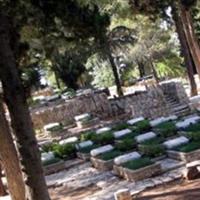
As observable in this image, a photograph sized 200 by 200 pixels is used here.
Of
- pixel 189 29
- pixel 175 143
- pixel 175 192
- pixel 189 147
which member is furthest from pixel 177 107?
pixel 175 192

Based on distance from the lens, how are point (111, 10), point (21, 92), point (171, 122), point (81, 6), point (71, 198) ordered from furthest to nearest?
point (111, 10) → point (171, 122) → point (81, 6) → point (71, 198) → point (21, 92)

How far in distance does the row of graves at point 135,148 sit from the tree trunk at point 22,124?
521 cm

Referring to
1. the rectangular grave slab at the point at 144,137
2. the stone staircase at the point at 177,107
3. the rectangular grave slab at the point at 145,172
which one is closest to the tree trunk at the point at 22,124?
the rectangular grave slab at the point at 145,172

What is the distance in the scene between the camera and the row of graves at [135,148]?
1383 cm

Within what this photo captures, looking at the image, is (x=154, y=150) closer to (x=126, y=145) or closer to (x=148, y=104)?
(x=126, y=145)

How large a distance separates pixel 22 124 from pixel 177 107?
18868 millimetres

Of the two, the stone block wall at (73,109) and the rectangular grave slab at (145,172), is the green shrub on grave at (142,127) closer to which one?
the rectangular grave slab at (145,172)

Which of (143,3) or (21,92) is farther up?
(143,3)

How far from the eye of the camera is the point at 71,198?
1372 cm

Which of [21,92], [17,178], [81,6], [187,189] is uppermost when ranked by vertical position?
[81,6]

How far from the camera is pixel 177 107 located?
26.7m

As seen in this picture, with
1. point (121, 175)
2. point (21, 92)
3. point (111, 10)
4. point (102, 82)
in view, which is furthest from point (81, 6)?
point (102, 82)

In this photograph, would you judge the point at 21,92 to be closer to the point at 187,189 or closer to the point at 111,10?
the point at 187,189

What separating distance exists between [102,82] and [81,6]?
35.6 m
